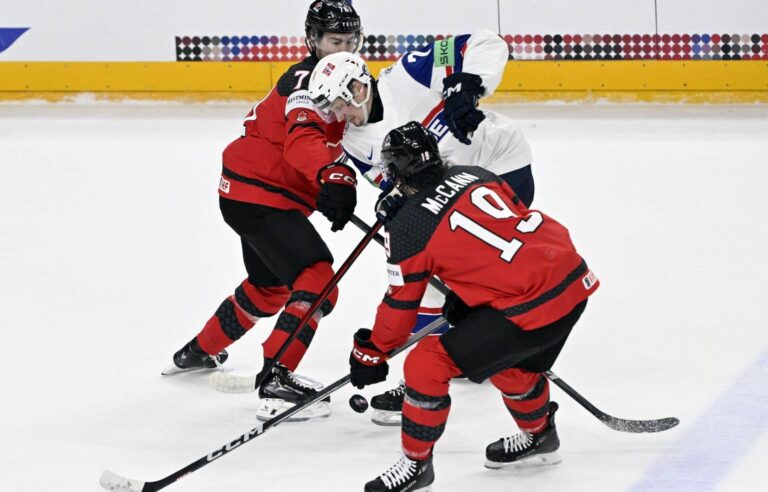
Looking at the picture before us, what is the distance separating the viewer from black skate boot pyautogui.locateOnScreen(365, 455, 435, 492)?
2.72 metres

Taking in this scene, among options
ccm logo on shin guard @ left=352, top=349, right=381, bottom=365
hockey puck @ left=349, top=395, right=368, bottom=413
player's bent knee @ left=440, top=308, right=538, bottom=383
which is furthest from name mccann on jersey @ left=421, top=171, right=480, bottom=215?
hockey puck @ left=349, top=395, right=368, bottom=413

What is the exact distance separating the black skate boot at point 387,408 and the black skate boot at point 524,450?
16.4 inches

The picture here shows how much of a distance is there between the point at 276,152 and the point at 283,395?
690mm

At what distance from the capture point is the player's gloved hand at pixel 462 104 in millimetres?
3119

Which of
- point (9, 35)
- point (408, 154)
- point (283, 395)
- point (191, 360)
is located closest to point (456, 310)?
point (408, 154)


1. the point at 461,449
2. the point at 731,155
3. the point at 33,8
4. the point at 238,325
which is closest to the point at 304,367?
the point at 238,325

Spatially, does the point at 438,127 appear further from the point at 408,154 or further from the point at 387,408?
the point at 387,408

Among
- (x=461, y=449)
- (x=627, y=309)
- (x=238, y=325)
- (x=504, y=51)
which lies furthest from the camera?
(x=627, y=309)

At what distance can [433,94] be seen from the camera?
339 cm

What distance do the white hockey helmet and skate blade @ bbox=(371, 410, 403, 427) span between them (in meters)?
0.84

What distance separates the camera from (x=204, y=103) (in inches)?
293

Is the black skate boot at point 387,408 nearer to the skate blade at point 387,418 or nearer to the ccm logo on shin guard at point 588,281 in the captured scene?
the skate blade at point 387,418

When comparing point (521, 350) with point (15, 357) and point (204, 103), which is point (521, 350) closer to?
point (15, 357)

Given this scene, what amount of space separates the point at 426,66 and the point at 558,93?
13.2 ft
